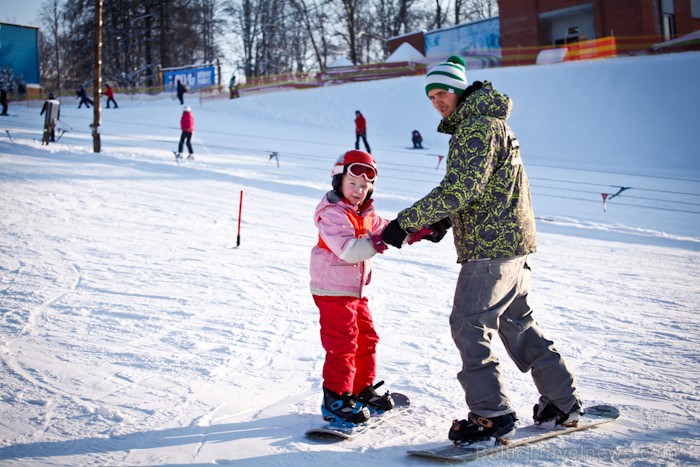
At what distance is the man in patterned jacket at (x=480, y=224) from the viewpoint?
286 centimetres

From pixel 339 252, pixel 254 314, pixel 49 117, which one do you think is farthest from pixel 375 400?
pixel 49 117

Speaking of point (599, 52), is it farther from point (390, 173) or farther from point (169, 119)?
point (169, 119)

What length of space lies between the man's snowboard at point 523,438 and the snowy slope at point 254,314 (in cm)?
6

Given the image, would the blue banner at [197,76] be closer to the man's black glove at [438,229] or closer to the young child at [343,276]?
the young child at [343,276]

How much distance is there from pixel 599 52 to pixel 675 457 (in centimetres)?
2591

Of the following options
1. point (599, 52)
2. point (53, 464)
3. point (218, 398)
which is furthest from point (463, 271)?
point (599, 52)

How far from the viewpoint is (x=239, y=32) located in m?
47.4

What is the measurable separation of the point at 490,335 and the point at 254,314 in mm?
2849

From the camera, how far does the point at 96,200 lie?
11.0m

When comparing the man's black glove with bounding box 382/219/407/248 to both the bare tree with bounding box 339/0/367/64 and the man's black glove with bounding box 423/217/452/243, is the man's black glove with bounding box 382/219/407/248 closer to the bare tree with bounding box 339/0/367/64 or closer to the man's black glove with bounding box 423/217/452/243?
the man's black glove with bounding box 423/217/452/243

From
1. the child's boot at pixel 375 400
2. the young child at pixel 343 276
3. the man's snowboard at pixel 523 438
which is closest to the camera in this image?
the man's snowboard at pixel 523 438

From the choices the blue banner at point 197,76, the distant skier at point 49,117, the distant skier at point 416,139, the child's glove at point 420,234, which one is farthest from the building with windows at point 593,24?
the child's glove at point 420,234

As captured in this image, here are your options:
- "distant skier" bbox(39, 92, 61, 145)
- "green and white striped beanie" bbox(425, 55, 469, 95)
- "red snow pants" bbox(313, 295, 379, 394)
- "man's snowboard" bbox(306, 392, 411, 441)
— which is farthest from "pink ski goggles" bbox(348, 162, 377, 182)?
"distant skier" bbox(39, 92, 61, 145)

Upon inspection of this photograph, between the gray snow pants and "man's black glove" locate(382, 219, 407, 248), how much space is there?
0.34m
